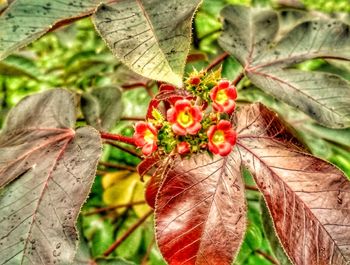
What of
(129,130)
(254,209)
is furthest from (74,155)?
(129,130)

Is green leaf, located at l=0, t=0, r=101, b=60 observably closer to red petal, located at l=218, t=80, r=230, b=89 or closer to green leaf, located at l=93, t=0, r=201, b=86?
green leaf, located at l=93, t=0, r=201, b=86

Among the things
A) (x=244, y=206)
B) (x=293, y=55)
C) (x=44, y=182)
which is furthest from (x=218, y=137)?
(x=293, y=55)

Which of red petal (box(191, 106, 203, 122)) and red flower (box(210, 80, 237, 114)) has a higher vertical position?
red flower (box(210, 80, 237, 114))

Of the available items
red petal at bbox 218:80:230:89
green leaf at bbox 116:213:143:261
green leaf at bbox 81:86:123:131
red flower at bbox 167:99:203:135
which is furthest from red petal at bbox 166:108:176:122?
green leaf at bbox 116:213:143:261

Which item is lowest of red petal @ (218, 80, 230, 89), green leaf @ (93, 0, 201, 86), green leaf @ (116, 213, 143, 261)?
green leaf @ (116, 213, 143, 261)

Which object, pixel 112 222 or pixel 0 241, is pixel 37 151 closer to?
pixel 0 241

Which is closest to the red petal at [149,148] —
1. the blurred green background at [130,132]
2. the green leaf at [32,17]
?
the green leaf at [32,17]

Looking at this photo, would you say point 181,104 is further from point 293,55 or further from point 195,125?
point 293,55
